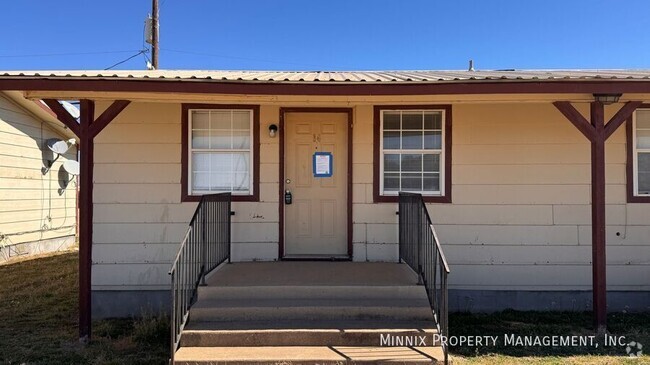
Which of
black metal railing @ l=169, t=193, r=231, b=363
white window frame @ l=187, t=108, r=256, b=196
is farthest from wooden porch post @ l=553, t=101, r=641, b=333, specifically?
black metal railing @ l=169, t=193, r=231, b=363

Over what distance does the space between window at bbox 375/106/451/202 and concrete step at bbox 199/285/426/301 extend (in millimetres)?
1516

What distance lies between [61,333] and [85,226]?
49.9 inches

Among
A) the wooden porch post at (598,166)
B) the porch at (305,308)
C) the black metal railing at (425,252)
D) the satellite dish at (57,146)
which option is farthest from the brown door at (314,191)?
the satellite dish at (57,146)

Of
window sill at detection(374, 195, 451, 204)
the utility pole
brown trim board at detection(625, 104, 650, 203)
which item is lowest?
window sill at detection(374, 195, 451, 204)

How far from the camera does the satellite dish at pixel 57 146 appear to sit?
10.4m

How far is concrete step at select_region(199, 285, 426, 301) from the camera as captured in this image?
14.9 feet

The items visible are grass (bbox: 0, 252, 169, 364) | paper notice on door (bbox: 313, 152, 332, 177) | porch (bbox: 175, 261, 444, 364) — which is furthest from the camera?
paper notice on door (bbox: 313, 152, 332, 177)

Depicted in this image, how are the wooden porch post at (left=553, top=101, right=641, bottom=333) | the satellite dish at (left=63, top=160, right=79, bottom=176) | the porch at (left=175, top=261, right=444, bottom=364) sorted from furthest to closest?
the satellite dish at (left=63, top=160, right=79, bottom=176) < the wooden porch post at (left=553, top=101, right=641, bottom=333) < the porch at (left=175, top=261, right=444, bottom=364)

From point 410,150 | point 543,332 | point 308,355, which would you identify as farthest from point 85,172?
point 543,332

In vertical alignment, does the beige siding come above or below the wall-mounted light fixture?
below

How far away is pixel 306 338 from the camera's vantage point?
4.06 metres

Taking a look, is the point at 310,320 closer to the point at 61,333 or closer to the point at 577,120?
the point at 61,333

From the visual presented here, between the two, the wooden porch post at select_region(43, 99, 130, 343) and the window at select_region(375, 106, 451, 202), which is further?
the window at select_region(375, 106, 451, 202)

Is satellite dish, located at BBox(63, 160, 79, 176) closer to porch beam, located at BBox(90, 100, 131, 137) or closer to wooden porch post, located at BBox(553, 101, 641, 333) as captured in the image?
porch beam, located at BBox(90, 100, 131, 137)
